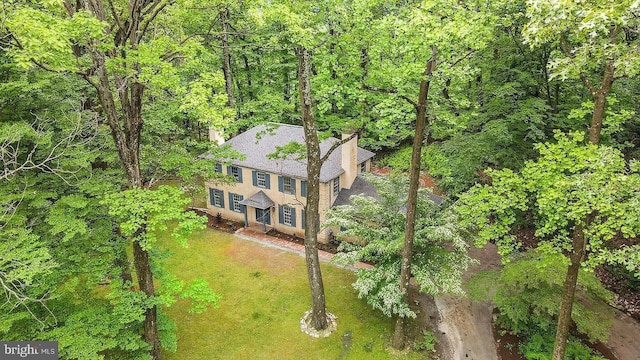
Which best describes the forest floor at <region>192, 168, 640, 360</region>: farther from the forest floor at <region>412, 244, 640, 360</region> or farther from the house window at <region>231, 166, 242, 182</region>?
the house window at <region>231, 166, 242, 182</region>

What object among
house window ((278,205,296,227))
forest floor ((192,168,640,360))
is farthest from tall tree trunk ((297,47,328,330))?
house window ((278,205,296,227))

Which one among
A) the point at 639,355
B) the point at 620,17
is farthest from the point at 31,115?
the point at 639,355

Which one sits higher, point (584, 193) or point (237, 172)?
point (584, 193)

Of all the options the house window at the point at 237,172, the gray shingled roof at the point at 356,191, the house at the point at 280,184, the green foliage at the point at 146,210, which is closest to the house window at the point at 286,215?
the house at the point at 280,184

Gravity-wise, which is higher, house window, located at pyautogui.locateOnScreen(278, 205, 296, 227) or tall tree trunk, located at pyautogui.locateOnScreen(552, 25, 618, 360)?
tall tree trunk, located at pyautogui.locateOnScreen(552, 25, 618, 360)

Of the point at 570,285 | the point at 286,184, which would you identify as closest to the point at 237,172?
the point at 286,184

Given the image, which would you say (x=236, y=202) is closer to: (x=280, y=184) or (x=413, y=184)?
(x=280, y=184)
